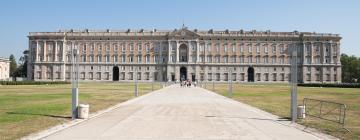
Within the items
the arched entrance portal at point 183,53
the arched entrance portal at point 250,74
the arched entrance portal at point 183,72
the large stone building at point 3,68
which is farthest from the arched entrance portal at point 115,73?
the arched entrance portal at point 250,74

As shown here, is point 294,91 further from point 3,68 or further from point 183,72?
point 3,68

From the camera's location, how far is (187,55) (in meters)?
133

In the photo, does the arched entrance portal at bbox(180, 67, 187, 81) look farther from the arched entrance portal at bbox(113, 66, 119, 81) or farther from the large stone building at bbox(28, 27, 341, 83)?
the arched entrance portal at bbox(113, 66, 119, 81)

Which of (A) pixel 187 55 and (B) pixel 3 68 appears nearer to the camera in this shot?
(B) pixel 3 68

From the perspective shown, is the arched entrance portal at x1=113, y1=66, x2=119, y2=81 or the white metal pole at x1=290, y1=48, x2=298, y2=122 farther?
the arched entrance portal at x1=113, y1=66, x2=119, y2=81

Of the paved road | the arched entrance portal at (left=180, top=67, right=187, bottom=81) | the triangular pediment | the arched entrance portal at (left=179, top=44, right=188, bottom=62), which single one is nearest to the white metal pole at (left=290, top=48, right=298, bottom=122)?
the paved road

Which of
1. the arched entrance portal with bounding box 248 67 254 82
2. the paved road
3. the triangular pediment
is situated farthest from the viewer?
the arched entrance portal with bounding box 248 67 254 82

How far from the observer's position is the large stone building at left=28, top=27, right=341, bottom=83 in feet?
431

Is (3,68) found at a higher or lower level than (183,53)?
lower

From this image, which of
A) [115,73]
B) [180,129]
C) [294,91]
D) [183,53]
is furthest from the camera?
[115,73]

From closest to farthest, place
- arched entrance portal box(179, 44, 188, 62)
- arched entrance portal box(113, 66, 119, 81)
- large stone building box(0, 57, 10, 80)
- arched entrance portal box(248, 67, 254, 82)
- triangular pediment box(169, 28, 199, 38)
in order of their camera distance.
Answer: large stone building box(0, 57, 10, 80) < triangular pediment box(169, 28, 199, 38) < arched entrance portal box(179, 44, 188, 62) < arched entrance portal box(248, 67, 254, 82) < arched entrance portal box(113, 66, 119, 81)

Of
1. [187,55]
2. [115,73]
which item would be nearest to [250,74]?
[187,55]

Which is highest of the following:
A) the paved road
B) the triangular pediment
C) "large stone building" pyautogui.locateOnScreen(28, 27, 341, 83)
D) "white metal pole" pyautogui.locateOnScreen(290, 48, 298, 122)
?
the triangular pediment

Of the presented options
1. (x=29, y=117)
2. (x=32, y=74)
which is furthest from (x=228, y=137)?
(x=32, y=74)
